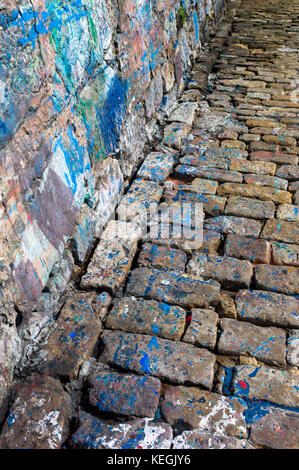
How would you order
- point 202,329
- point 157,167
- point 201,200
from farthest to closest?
point 157,167 < point 201,200 < point 202,329

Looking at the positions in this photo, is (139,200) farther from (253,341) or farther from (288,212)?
(253,341)

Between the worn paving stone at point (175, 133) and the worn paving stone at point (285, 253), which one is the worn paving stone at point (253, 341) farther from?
the worn paving stone at point (175, 133)

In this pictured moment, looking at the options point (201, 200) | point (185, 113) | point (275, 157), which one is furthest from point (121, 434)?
point (185, 113)

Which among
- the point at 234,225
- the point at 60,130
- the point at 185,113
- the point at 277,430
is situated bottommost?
the point at 277,430

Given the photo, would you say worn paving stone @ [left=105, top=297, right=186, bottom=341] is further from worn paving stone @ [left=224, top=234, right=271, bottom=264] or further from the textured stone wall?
worn paving stone @ [left=224, top=234, right=271, bottom=264]

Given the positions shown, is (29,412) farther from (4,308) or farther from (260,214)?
(260,214)

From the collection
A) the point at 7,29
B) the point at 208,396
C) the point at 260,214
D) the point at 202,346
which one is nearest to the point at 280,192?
the point at 260,214

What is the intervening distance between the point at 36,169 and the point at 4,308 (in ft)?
2.01

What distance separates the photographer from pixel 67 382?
162 cm

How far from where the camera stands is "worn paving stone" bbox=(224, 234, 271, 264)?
223 cm

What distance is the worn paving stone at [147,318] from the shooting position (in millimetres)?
1837

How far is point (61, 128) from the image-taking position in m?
1.90

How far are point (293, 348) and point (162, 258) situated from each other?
844mm

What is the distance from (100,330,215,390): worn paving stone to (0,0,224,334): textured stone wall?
0.39 meters
